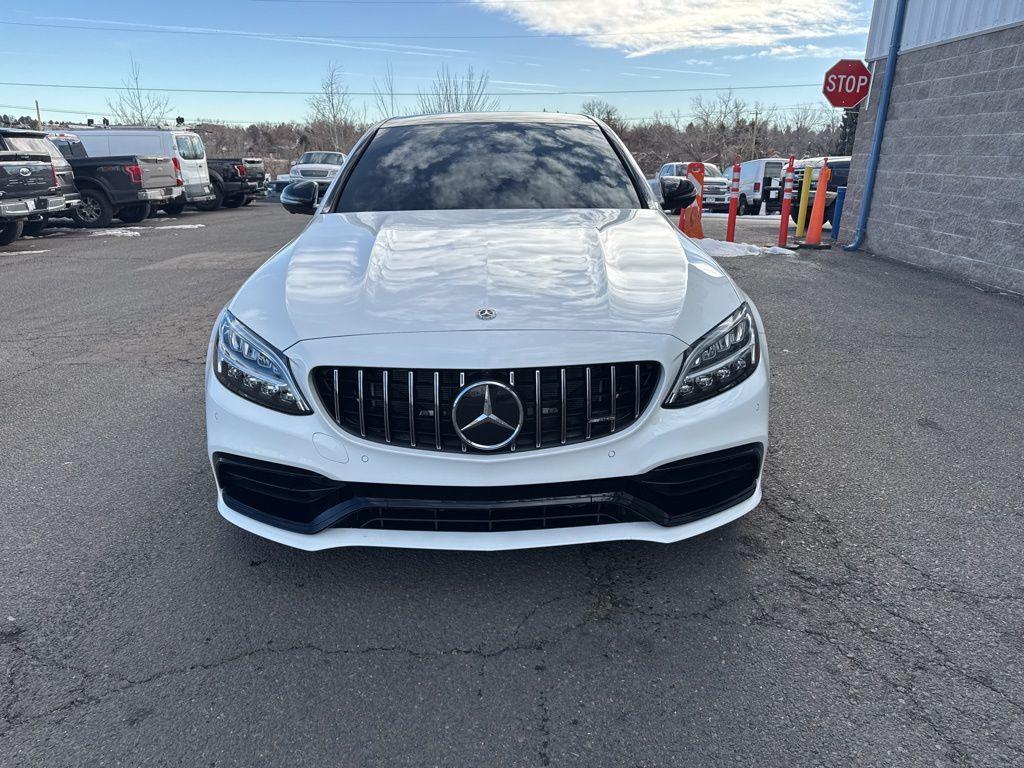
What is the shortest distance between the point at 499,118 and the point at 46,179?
10693 mm

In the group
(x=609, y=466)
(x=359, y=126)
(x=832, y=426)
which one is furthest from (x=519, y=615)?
(x=359, y=126)

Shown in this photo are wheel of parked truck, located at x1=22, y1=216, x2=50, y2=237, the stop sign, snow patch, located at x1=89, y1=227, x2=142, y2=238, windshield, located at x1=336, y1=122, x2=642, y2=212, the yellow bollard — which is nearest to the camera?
windshield, located at x1=336, y1=122, x2=642, y2=212

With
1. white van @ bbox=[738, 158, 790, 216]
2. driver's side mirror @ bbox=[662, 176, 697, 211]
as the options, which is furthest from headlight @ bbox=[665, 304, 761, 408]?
white van @ bbox=[738, 158, 790, 216]

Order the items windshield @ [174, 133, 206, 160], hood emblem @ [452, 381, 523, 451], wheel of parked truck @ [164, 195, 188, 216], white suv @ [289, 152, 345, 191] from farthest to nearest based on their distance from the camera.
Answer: white suv @ [289, 152, 345, 191] < windshield @ [174, 133, 206, 160] < wheel of parked truck @ [164, 195, 188, 216] < hood emblem @ [452, 381, 523, 451]

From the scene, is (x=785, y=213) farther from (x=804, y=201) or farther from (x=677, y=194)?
(x=677, y=194)

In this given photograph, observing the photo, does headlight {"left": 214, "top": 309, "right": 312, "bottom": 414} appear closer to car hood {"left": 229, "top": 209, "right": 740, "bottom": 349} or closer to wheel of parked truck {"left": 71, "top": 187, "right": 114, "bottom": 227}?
car hood {"left": 229, "top": 209, "right": 740, "bottom": 349}

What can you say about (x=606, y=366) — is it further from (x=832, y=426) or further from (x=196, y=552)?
(x=832, y=426)

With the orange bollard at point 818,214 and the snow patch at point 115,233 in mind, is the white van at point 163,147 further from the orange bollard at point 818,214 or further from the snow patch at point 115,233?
the orange bollard at point 818,214

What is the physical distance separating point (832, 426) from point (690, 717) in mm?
2450

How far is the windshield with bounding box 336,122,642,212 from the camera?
11.9ft

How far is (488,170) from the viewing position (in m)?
3.81

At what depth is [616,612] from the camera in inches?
93.0

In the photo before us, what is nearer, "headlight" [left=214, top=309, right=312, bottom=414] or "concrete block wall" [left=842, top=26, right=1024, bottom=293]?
"headlight" [left=214, top=309, right=312, bottom=414]

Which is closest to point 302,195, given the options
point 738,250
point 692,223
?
point 738,250
